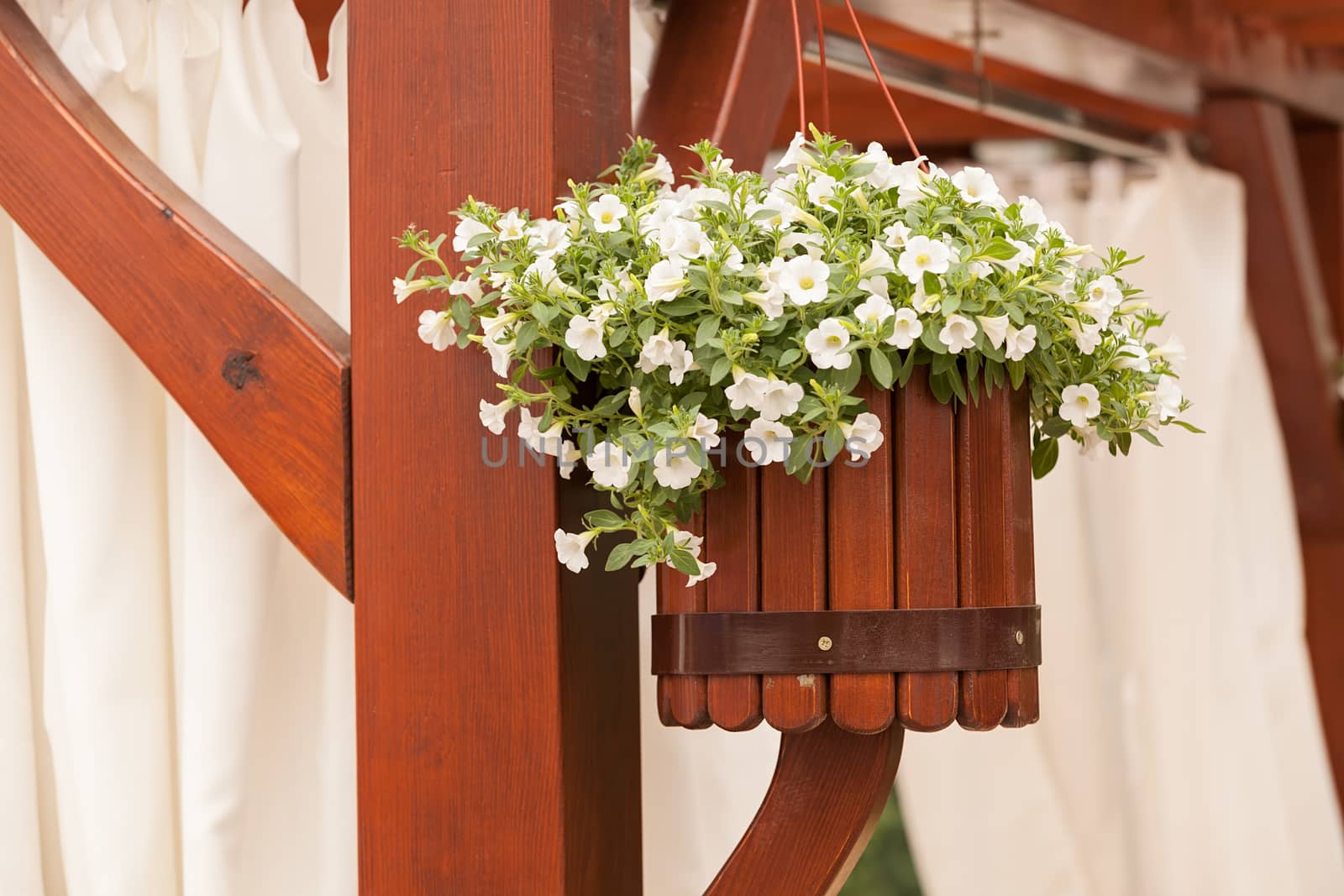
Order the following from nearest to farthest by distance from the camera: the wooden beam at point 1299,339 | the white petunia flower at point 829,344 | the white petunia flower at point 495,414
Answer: the white petunia flower at point 829,344
the white petunia flower at point 495,414
the wooden beam at point 1299,339

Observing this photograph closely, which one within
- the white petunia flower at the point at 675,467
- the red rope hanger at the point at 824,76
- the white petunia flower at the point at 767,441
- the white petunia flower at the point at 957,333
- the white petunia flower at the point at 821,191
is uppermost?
the red rope hanger at the point at 824,76

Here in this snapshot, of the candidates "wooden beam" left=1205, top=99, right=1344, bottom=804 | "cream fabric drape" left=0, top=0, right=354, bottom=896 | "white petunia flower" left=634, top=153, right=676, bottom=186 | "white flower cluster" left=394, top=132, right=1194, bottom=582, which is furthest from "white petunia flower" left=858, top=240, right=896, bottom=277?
"wooden beam" left=1205, top=99, right=1344, bottom=804

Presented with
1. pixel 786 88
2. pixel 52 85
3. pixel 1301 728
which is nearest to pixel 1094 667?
pixel 1301 728

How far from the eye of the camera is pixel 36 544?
1.32 metres

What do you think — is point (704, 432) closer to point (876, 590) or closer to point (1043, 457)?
point (876, 590)

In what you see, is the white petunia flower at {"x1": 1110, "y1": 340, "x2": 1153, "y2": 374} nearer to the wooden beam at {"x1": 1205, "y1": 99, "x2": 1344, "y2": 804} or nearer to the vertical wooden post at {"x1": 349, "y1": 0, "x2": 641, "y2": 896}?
the vertical wooden post at {"x1": 349, "y1": 0, "x2": 641, "y2": 896}

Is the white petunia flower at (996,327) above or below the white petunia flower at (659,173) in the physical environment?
below

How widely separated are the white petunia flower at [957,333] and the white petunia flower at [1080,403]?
13cm

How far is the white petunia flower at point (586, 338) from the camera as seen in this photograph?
0.89m

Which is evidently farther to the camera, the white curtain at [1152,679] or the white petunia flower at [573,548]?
the white curtain at [1152,679]

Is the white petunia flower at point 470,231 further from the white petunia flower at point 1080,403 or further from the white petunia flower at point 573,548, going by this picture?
the white petunia flower at point 1080,403

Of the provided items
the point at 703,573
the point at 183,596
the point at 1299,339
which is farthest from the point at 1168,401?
the point at 1299,339

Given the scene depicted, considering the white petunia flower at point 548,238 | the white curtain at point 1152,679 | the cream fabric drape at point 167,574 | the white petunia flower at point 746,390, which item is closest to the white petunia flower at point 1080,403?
the white petunia flower at point 746,390

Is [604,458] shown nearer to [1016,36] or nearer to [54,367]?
[54,367]
